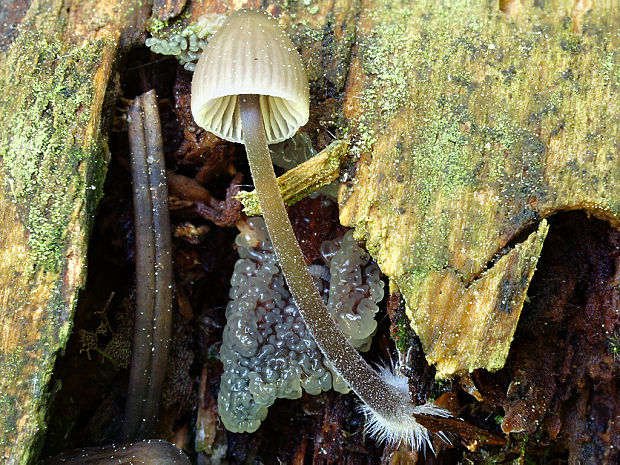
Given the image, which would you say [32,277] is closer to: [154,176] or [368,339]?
[154,176]

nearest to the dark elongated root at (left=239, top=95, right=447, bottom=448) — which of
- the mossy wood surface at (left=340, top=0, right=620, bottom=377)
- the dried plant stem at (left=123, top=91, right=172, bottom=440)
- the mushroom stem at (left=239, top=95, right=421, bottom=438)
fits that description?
the mushroom stem at (left=239, top=95, right=421, bottom=438)

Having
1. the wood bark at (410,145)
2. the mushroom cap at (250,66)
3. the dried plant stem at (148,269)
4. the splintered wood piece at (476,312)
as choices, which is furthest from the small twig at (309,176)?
the splintered wood piece at (476,312)

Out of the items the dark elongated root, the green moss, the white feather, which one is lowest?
the white feather

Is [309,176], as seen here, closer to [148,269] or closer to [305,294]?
[305,294]

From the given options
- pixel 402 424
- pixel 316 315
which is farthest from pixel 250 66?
pixel 402 424

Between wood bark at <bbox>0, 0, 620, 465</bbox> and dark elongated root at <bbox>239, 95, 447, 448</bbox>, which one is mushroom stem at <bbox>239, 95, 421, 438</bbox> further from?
wood bark at <bbox>0, 0, 620, 465</bbox>
